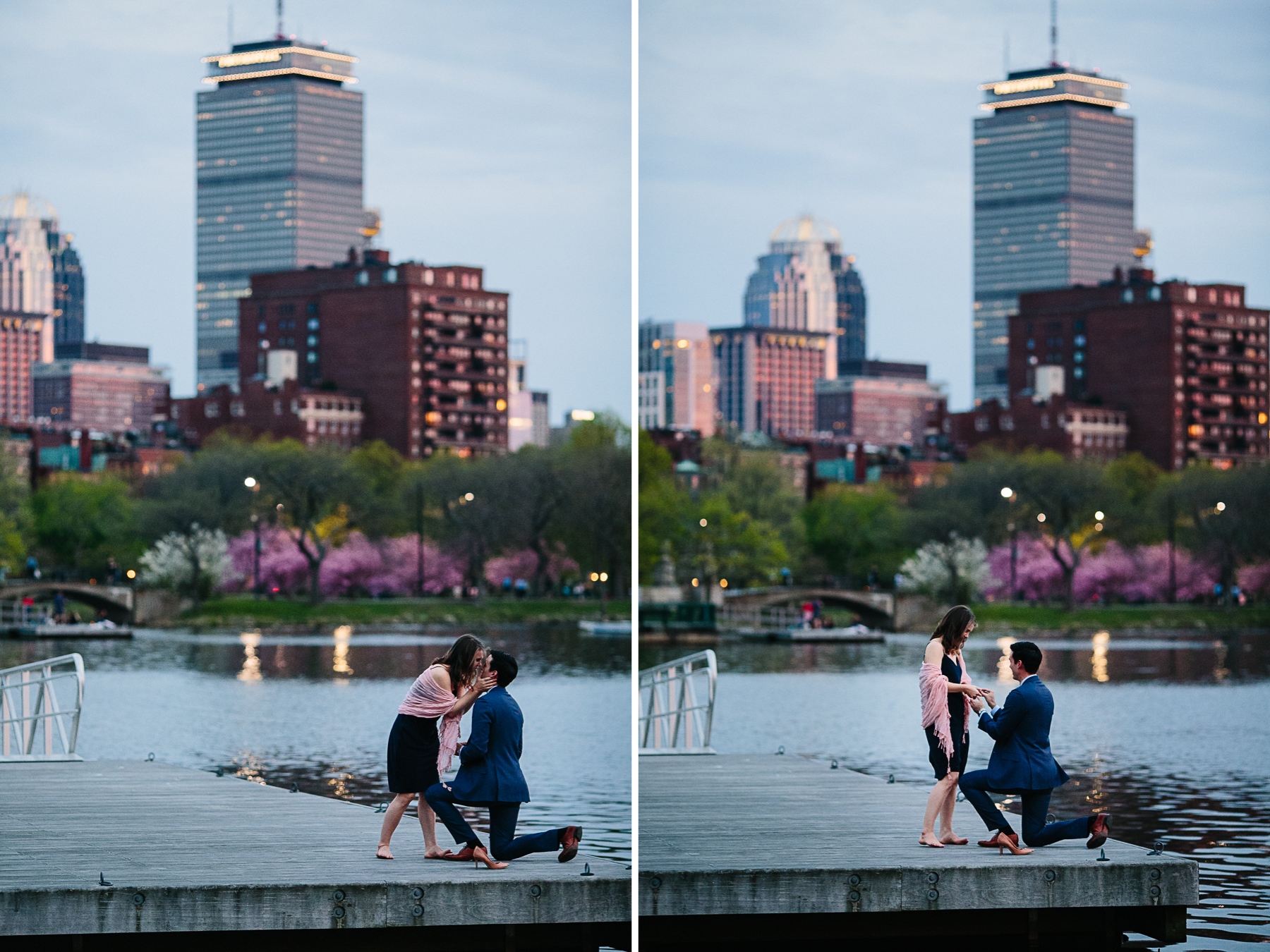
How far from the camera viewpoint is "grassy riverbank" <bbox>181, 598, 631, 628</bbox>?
9169cm

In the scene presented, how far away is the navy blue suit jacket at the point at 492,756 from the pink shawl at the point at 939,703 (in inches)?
113

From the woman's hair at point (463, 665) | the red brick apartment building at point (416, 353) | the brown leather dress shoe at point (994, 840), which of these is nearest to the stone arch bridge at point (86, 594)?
the red brick apartment building at point (416, 353)

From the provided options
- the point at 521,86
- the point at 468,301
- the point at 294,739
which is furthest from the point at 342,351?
the point at 294,739

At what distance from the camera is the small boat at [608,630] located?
88562mm

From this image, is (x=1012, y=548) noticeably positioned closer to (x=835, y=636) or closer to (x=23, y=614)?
(x=835, y=636)

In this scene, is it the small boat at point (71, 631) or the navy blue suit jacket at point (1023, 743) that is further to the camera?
the small boat at point (71, 631)

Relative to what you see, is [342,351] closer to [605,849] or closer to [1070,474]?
[1070,474]

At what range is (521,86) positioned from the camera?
180m

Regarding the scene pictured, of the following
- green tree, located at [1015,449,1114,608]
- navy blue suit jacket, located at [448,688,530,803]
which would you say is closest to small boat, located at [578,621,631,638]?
green tree, located at [1015,449,1114,608]

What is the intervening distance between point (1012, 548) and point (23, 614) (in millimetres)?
48774

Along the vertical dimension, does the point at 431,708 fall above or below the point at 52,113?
below

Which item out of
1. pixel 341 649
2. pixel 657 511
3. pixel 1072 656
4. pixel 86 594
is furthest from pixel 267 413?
pixel 1072 656

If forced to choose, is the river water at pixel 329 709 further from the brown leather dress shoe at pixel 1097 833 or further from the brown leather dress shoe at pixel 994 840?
the brown leather dress shoe at pixel 1097 833

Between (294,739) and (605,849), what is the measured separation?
66.7ft
